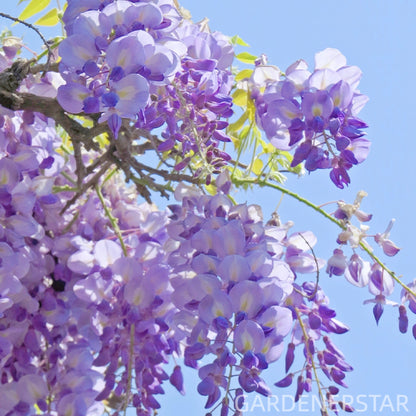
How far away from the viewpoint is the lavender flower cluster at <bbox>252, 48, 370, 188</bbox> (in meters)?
0.88

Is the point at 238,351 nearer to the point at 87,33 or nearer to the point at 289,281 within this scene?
the point at 289,281

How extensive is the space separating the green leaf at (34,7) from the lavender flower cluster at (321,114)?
386 millimetres

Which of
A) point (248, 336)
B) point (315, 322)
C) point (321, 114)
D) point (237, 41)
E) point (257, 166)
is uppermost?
point (237, 41)

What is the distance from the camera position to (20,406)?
1.17 metres

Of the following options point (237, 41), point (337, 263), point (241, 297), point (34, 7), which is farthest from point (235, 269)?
point (34, 7)

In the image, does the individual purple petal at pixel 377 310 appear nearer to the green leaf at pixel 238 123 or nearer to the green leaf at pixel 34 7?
the green leaf at pixel 238 123

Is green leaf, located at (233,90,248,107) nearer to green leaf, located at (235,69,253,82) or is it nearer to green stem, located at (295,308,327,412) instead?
green leaf, located at (235,69,253,82)

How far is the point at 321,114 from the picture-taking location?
88 cm

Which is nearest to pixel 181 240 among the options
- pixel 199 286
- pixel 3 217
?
pixel 199 286

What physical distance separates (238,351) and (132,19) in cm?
38

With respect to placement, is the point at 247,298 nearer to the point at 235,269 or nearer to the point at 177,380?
the point at 235,269

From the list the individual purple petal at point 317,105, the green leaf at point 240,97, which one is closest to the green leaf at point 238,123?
the green leaf at point 240,97

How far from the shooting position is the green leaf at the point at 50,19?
1.16 metres

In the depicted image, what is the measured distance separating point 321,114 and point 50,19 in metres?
0.50
